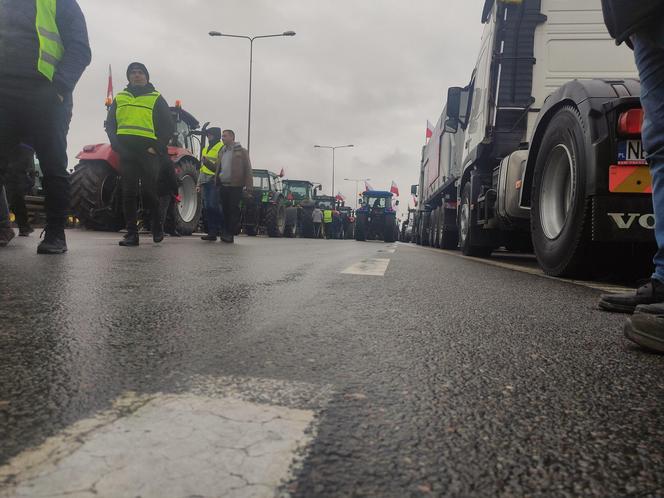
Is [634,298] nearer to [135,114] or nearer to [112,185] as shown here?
[135,114]

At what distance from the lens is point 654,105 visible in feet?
6.59

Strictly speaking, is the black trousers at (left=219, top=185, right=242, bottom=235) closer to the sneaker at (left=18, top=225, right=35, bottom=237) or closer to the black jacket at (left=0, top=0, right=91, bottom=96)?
the sneaker at (left=18, top=225, right=35, bottom=237)

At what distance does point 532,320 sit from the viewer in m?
2.14

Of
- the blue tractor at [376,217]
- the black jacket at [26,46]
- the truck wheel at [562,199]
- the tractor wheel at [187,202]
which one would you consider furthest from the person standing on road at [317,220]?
the truck wheel at [562,199]

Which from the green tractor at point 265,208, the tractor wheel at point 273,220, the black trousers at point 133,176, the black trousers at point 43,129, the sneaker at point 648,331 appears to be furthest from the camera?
the tractor wheel at point 273,220

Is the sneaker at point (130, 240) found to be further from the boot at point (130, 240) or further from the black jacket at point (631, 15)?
the black jacket at point (631, 15)

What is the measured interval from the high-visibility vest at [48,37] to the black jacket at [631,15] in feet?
12.8

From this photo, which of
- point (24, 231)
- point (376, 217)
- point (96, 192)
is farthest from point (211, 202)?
point (376, 217)

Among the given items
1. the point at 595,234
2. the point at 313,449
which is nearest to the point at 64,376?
the point at 313,449

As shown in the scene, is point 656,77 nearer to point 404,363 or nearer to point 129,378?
point 404,363

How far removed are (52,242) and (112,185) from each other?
242 inches

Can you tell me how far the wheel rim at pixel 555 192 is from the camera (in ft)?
13.5

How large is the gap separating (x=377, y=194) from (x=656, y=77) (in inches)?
909

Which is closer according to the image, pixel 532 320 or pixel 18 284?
pixel 532 320
